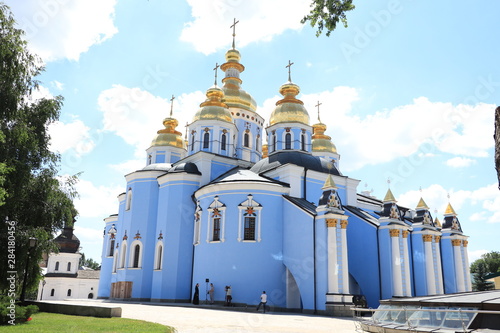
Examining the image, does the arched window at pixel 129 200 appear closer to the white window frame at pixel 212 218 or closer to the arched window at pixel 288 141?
the white window frame at pixel 212 218

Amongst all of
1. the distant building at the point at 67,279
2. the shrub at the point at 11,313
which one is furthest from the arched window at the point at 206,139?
the distant building at the point at 67,279

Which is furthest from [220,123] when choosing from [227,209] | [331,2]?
[331,2]

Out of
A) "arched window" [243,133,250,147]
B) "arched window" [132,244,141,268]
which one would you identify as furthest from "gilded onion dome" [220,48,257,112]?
"arched window" [132,244,141,268]

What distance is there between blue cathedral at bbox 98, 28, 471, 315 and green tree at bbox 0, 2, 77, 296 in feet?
30.1

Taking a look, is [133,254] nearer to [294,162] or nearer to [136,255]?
[136,255]

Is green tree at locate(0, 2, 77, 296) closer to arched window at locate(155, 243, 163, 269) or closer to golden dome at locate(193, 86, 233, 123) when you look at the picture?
arched window at locate(155, 243, 163, 269)

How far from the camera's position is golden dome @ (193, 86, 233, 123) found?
28281 mm

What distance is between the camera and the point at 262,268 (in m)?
20.9

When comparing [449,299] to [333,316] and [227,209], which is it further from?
[227,209]

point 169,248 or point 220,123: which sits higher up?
point 220,123

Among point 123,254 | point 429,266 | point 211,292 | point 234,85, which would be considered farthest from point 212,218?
point 234,85

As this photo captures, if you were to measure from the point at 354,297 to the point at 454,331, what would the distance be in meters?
13.2

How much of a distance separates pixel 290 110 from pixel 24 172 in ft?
61.0

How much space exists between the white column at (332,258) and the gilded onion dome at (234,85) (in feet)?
50.8
